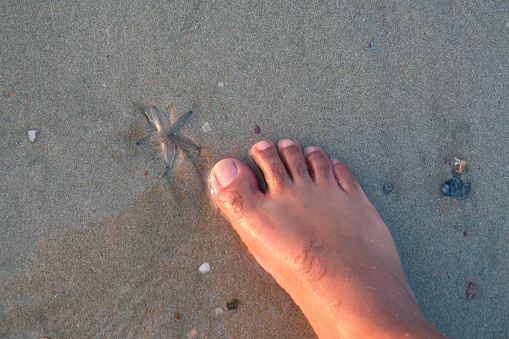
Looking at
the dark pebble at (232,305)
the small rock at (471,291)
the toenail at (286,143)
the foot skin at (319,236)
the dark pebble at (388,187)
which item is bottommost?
the dark pebble at (232,305)

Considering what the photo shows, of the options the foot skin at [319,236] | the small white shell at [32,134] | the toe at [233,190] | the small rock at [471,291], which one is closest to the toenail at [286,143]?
the foot skin at [319,236]

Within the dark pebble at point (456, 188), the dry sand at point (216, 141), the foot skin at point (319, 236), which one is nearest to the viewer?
the foot skin at point (319, 236)

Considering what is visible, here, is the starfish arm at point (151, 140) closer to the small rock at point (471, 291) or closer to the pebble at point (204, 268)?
the pebble at point (204, 268)

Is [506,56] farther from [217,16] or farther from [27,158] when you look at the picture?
[27,158]

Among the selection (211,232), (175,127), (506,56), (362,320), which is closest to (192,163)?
(175,127)

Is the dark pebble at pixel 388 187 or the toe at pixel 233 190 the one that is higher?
the dark pebble at pixel 388 187

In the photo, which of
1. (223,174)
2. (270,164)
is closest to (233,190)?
(223,174)

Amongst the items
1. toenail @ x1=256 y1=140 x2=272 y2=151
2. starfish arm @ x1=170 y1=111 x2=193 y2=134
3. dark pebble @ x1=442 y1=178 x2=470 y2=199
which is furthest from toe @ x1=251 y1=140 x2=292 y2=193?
dark pebble @ x1=442 y1=178 x2=470 y2=199

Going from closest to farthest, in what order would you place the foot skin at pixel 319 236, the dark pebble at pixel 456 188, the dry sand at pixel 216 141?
the foot skin at pixel 319 236 < the dry sand at pixel 216 141 < the dark pebble at pixel 456 188
